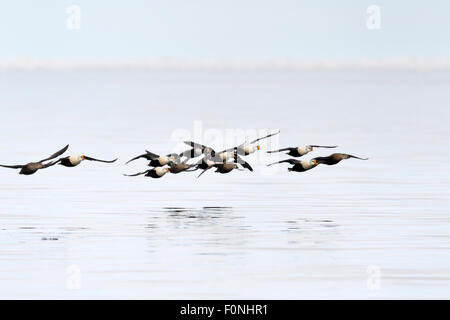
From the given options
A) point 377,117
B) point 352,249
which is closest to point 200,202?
point 352,249

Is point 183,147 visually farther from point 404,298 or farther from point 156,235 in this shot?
point 404,298

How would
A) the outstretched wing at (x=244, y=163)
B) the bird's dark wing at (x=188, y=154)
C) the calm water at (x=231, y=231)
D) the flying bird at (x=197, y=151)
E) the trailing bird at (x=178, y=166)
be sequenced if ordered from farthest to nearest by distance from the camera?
the bird's dark wing at (x=188, y=154) → the flying bird at (x=197, y=151) → the trailing bird at (x=178, y=166) → the outstretched wing at (x=244, y=163) → the calm water at (x=231, y=231)

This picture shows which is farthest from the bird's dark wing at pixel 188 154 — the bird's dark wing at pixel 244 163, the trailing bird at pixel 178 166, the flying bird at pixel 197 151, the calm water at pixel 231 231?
the calm water at pixel 231 231

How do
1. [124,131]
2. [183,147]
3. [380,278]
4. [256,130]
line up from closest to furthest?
[380,278] → [183,147] → [124,131] → [256,130]

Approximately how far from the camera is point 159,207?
180ft

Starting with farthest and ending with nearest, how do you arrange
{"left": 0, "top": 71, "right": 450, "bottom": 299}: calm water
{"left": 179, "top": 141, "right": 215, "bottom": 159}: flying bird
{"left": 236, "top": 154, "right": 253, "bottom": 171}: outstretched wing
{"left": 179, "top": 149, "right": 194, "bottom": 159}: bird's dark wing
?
{"left": 179, "top": 149, "right": 194, "bottom": 159}: bird's dark wing
{"left": 179, "top": 141, "right": 215, "bottom": 159}: flying bird
{"left": 236, "top": 154, "right": 253, "bottom": 171}: outstretched wing
{"left": 0, "top": 71, "right": 450, "bottom": 299}: calm water

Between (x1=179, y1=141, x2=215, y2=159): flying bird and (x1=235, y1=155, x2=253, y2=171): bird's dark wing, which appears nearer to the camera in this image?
(x1=235, y1=155, x2=253, y2=171): bird's dark wing

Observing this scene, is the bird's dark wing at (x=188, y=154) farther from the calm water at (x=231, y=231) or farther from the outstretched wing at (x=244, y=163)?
the calm water at (x=231, y=231)

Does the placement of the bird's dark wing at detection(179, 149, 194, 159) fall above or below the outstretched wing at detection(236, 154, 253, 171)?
above

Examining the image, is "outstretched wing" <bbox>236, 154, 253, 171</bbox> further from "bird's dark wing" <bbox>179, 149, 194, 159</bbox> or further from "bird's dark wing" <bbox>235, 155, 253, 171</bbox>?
"bird's dark wing" <bbox>179, 149, 194, 159</bbox>

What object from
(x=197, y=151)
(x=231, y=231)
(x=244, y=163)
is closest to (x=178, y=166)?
(x=197, y=151)

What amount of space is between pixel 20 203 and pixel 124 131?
5412 centimetres

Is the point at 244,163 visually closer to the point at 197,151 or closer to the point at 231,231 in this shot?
the point at 197,151

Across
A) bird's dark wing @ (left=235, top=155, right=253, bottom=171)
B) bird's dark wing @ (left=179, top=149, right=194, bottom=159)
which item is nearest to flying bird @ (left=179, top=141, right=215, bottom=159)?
bird's dark wing @ (left=179, top=149, right=194, bottom=159)
